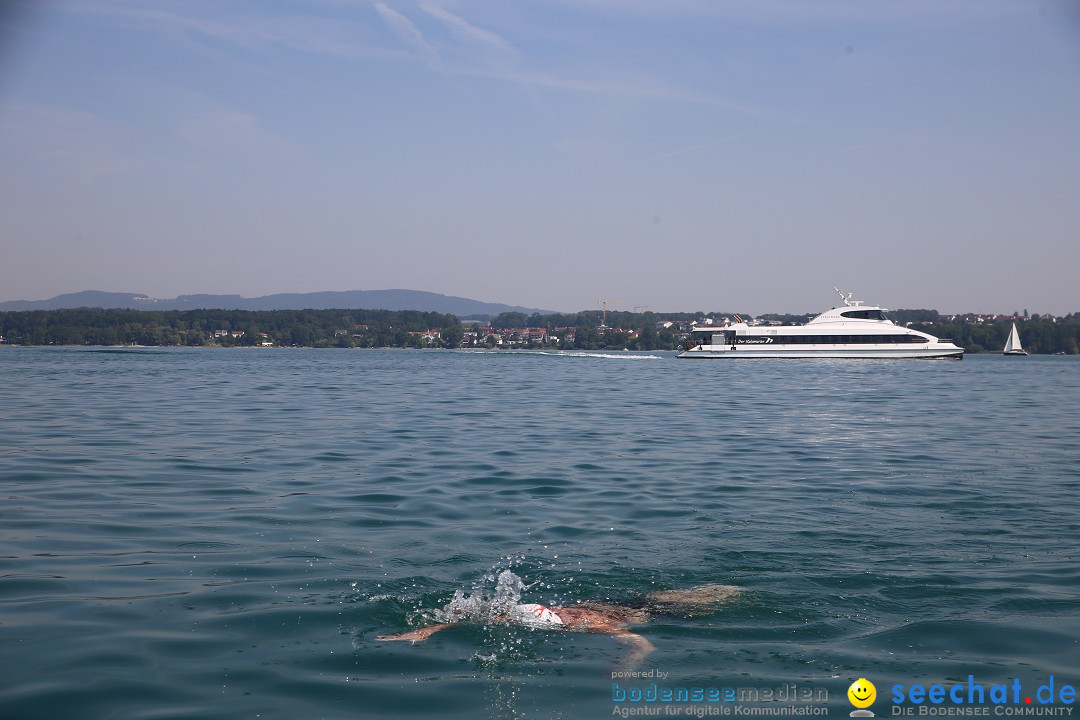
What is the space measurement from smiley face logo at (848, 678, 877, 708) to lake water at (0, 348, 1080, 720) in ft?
0.19

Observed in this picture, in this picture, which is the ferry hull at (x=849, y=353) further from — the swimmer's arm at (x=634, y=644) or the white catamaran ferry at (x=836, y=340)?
the swimmer's arm at (x=634, y=644)

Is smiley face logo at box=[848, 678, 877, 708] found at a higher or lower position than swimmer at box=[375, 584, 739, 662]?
higher

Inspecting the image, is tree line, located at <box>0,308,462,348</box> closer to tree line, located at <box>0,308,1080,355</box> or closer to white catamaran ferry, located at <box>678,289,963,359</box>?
tree line, located at <box>0,308,1080,355</box>

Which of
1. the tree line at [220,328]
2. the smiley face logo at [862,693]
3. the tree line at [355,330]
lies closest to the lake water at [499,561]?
the smiley face logo at [862,693]

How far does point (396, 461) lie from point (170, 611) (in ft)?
26.6

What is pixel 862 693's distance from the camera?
17.7ft

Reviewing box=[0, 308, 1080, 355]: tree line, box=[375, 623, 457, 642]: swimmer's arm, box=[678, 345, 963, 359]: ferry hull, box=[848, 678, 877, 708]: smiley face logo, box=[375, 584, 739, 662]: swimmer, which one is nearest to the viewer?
box=[848, 678, 877, 708]: smiley face logo

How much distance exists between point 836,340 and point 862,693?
72.9m

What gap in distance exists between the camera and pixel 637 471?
549 inches

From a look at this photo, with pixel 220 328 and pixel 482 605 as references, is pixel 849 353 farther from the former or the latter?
pixel 220 328

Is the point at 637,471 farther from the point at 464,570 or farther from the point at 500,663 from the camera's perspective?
the point at 500,663

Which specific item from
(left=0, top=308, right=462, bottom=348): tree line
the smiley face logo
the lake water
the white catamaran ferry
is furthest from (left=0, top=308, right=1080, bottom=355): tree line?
the smiley face logo

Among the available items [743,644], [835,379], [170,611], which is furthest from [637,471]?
[835,379]

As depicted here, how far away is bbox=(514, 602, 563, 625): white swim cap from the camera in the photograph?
6.77 metres
